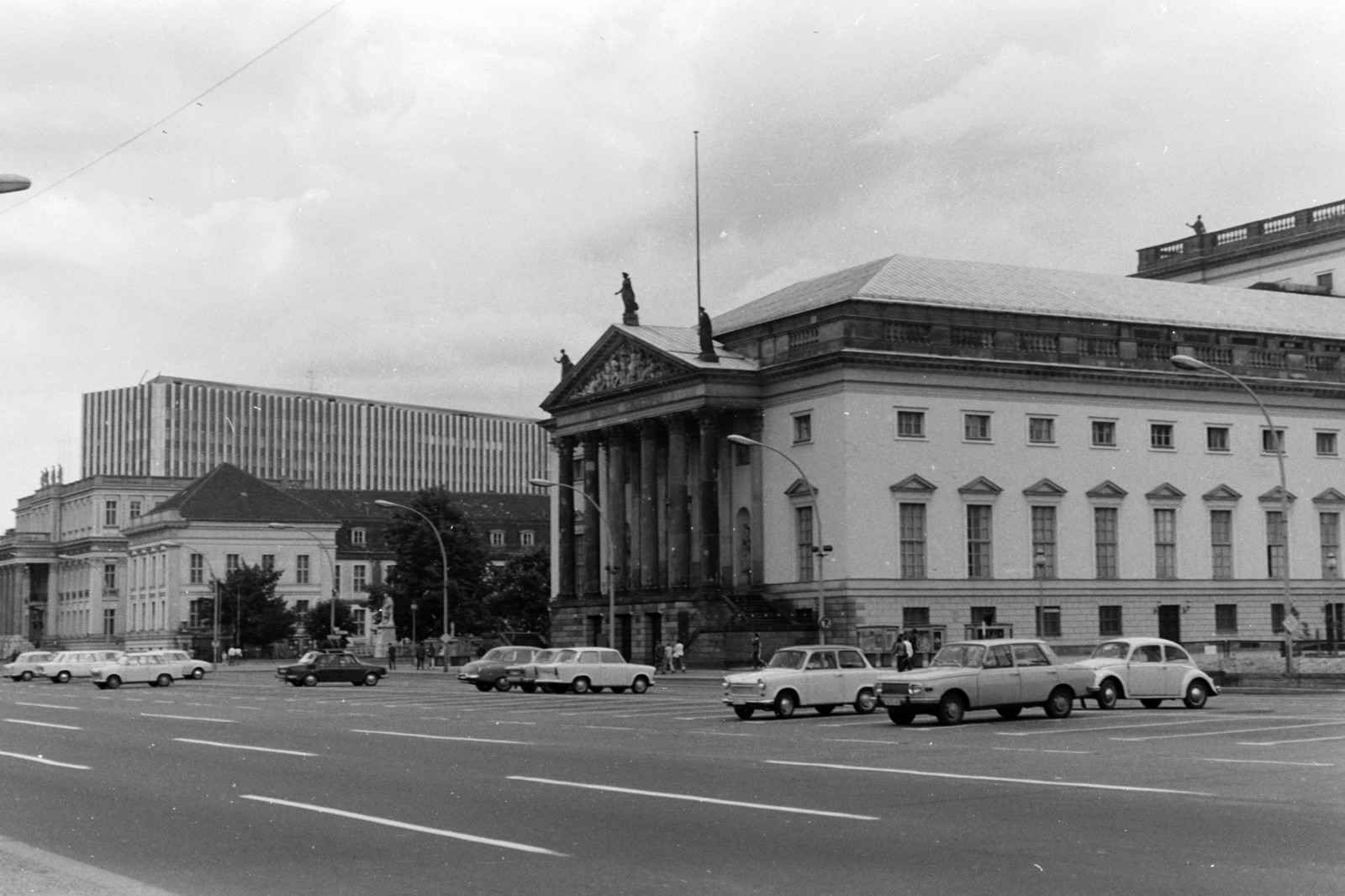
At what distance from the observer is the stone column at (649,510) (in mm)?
86000

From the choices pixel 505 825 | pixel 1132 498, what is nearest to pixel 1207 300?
pixel 1132 498

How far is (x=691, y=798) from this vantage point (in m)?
A: 18.1

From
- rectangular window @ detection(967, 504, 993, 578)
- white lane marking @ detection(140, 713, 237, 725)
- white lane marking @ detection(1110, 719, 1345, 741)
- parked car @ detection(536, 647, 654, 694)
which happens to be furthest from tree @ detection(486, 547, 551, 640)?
white lane marking @ detection(1110, 719, 1345, 741)

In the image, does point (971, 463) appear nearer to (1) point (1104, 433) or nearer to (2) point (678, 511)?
(1) point (1104, 433)

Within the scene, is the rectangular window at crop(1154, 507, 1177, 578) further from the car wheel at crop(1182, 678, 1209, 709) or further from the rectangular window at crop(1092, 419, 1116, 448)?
the car wheel at crop(1182, 678, 1209, 709)

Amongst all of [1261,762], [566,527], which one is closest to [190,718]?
[1261,762]

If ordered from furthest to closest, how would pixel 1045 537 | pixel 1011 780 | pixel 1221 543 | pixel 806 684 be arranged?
pixel 1221 543, pixel 1045 537, pixel 806 684, pixel 1011 780

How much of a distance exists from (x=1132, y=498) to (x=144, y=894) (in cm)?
7325

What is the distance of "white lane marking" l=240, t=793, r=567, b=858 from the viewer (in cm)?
1421

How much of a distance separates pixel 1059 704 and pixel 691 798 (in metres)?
16.2

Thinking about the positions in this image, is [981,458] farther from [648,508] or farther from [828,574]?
[648,508]

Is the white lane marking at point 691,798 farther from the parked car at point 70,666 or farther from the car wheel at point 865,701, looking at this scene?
the parked car at point 70,666

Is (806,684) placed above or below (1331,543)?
below

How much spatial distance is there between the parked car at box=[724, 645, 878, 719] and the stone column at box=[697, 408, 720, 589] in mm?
43293
